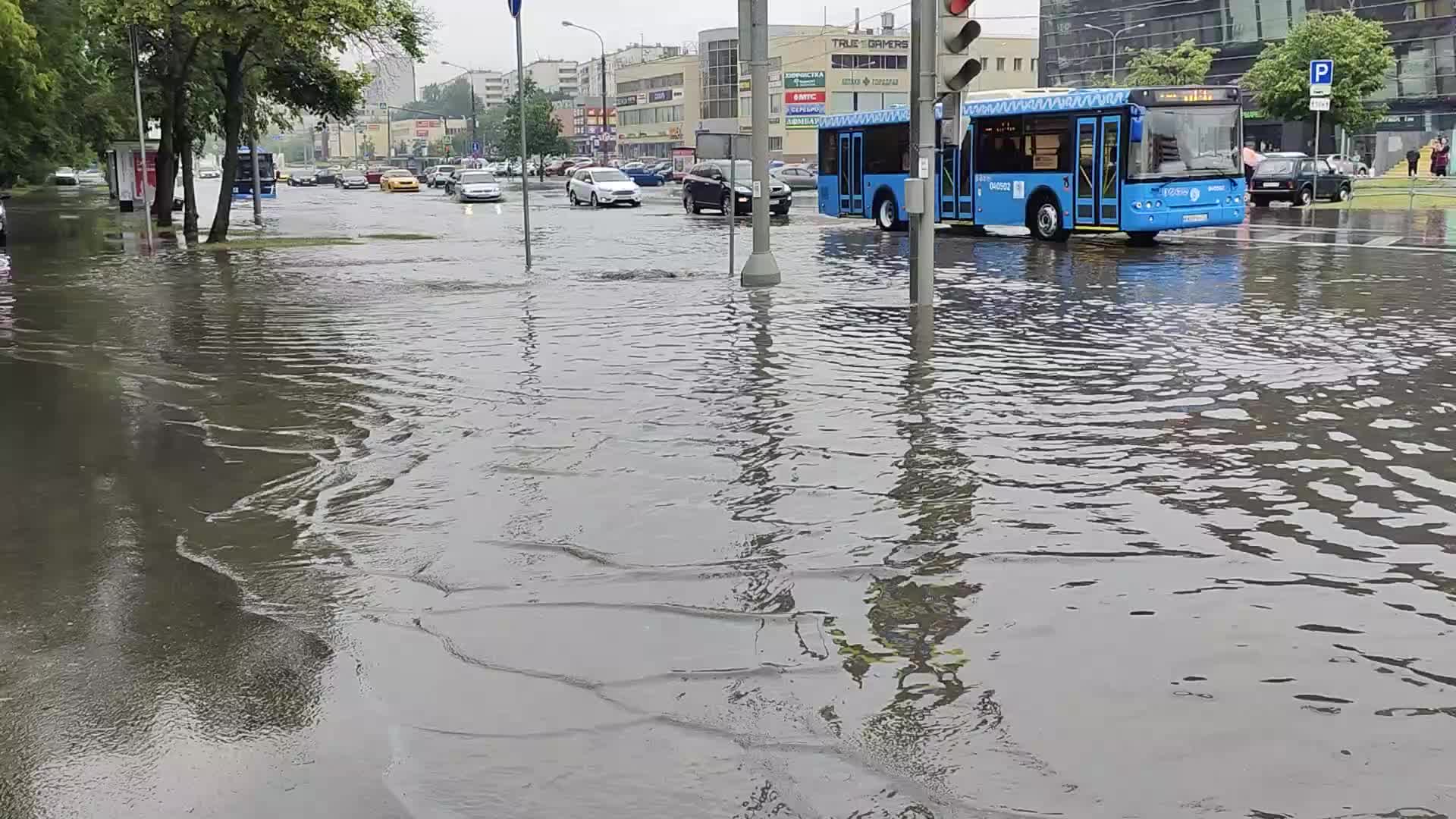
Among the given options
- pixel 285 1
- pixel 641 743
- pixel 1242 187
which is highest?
pixel 285 1

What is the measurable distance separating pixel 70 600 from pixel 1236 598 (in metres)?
4.84

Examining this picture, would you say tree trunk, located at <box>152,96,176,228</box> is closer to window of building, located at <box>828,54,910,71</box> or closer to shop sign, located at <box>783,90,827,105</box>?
shop sign, located at <box>783,90,827,105</box>

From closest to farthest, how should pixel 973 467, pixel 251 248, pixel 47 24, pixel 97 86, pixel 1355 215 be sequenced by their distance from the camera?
pixel 973 467
pixel 251 248
pixel 47 24
pixel 1355 215
pixel 97 86

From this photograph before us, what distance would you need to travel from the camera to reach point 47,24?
108 ft

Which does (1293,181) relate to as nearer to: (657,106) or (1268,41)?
(1268,41)

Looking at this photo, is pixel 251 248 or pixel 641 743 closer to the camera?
pixel 641 743

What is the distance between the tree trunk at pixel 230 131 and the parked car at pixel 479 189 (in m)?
29.8

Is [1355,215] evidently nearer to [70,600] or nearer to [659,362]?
[659,362]

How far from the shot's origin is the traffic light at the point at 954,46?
1491cm

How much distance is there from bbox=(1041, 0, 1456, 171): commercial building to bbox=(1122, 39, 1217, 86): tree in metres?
3.64

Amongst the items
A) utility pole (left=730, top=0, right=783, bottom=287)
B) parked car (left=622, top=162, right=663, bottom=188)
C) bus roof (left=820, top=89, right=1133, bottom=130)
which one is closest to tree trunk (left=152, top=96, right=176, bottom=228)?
bus roof (left=820, top=89, right=1133, bottom=130)

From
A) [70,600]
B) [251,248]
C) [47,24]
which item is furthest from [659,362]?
[47,24]

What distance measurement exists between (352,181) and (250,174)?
3998 centimetres

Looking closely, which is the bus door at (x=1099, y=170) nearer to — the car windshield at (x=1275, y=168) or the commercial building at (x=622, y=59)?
the car windshield at (x=1275, y=168)
